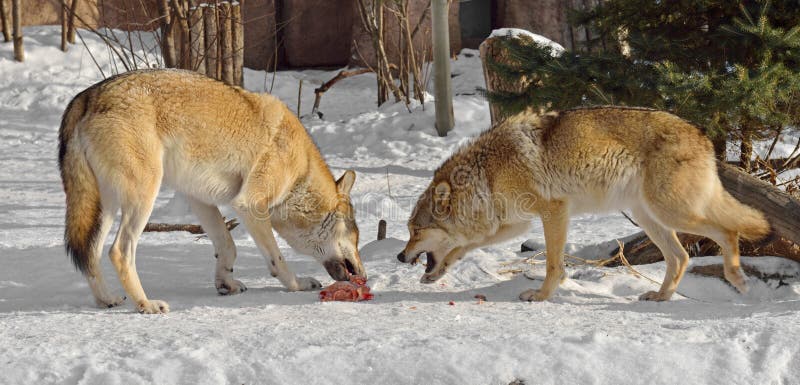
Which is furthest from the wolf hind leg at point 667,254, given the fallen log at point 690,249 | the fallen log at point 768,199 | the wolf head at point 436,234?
the wolf head at point 436,234

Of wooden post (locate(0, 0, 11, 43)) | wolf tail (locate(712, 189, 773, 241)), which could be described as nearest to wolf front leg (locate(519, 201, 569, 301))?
wolf tail (locate(712, 189, 773, 241))

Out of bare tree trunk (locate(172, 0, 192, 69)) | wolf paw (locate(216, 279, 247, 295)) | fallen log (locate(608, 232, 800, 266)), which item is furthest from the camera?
bare tree trunk (locate(172, 0, 192, 69))

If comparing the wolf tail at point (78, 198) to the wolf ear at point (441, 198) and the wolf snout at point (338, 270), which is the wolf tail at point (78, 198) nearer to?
the wolf snout at point (338, 270)

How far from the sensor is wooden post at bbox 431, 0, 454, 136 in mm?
12780

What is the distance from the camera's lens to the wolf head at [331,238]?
585 centimetres

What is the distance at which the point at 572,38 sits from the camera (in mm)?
13836

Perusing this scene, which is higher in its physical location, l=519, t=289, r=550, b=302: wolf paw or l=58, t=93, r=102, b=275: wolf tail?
l=58, t=93, r=102, b=275: wolf tail

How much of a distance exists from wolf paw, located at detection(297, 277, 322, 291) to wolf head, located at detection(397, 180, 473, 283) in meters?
0.60

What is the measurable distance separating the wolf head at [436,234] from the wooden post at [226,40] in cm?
544

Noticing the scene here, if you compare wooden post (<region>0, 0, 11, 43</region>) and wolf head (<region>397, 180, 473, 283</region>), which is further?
wooden post (<region>0, 0, 11, 43</region>)

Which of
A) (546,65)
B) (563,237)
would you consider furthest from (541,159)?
(546,65)

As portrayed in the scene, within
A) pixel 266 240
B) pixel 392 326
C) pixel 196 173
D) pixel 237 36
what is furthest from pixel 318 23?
pixel 392 326

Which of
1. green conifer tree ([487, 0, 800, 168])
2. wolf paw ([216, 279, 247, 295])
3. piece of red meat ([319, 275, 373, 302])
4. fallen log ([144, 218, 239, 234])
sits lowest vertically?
fallen log ([144, 218, 239, 234])

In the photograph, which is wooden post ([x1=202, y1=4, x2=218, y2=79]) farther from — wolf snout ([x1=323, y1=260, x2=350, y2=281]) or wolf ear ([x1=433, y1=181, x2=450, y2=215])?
wolf ear ([x1=433, y1=181, x2=450, y2=215])
